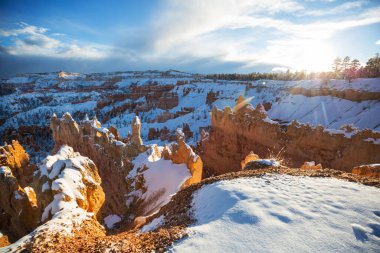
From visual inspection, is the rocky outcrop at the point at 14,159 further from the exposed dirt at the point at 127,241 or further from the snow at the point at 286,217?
the snow at the point at 286,217

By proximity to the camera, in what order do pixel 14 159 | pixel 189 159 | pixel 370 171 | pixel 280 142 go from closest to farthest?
pixel 370 171
pixel 189 159
pixel 14 159
pixel 280 142

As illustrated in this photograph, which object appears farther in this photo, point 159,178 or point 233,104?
point 233,104

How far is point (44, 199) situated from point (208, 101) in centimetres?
8939

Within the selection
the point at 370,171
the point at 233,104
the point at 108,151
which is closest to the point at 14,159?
the point at 108,151

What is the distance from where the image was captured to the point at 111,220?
17734 millimetres

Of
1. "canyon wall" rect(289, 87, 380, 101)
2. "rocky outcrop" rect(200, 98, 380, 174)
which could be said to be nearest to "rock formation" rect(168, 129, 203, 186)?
"rocky outcrop" rect(200, 98, 380, 174)

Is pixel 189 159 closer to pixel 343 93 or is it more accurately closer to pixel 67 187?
pixel 67 187

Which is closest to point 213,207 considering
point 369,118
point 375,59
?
point 369,118

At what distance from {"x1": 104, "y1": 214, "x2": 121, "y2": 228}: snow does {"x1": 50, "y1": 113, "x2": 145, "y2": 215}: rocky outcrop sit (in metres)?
0.55

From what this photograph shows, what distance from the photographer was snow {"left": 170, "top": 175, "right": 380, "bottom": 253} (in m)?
4.87

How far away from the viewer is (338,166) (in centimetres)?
2150

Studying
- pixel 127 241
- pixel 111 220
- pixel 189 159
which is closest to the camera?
pixel 127 241

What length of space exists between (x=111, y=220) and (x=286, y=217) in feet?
50.9

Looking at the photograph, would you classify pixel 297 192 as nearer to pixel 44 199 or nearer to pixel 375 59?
pixel 44 199
